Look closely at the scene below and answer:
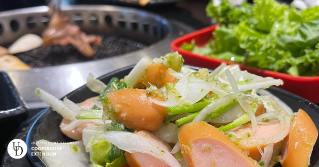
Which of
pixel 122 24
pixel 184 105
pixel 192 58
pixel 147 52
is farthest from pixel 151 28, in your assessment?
pixel 184 105

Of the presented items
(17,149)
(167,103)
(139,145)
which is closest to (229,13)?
(167,103)

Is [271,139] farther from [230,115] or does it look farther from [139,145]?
[139,145]

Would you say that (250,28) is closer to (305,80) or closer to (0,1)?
(305,80)

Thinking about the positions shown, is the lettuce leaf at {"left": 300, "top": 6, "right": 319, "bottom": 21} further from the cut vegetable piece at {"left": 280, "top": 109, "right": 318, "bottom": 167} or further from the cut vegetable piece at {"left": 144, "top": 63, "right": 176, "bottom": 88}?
the cut vegetable piece at {"left": 144, "top": 63, "right": 176, "bottom": 88}

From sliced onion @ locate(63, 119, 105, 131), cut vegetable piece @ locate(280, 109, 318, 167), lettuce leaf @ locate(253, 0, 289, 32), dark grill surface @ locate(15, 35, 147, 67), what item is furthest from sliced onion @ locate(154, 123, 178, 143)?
dark grill surface @ locate(15, 35, 147, 67)

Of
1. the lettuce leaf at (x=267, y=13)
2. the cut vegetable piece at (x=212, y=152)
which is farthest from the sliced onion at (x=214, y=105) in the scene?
the lettuce leaf at (x=267, y=13)

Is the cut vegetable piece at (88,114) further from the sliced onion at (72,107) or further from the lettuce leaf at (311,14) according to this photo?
the lettuce leaf at (311,14)
